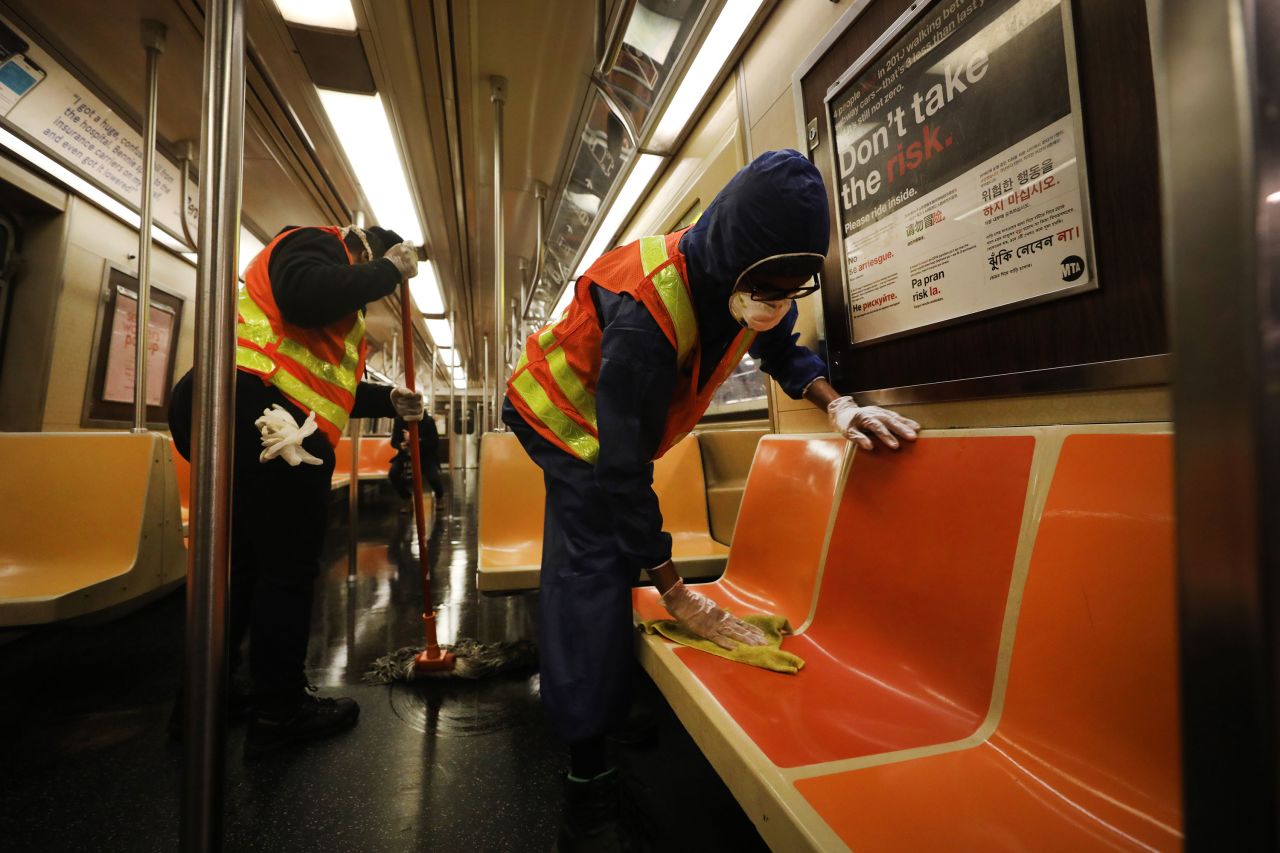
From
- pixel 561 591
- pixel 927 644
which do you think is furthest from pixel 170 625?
pixel 927 644

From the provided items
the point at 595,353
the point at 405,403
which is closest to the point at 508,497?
the point at 405,403

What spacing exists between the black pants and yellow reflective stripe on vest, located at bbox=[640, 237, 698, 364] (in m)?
1.06

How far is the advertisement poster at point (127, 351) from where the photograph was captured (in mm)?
3211

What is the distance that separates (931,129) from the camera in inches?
47.7

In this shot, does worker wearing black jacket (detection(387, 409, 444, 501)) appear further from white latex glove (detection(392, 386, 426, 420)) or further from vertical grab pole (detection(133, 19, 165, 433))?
white latex glove (detection(392, 386, 426, 420))

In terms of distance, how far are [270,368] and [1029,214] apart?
1853mm

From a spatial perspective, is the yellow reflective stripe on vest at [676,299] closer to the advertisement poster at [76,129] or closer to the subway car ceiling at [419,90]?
the subway car ceiling at [419,90]

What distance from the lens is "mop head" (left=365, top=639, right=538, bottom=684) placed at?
1862 millimetres

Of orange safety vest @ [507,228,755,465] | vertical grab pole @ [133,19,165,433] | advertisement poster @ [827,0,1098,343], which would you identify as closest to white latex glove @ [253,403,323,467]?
orange safety vest @ [507,228,755,465]

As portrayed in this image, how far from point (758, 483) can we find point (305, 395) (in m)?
1.37

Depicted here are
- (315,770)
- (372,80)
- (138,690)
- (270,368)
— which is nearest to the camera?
(315,770)

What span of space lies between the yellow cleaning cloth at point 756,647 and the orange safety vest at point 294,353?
1128 millimetres

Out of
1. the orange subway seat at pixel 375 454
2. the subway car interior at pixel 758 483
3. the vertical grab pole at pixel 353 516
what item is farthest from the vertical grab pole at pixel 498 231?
the orange subway seat at pixel 375 454

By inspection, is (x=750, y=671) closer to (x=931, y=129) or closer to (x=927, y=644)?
(x=927, y=644)
